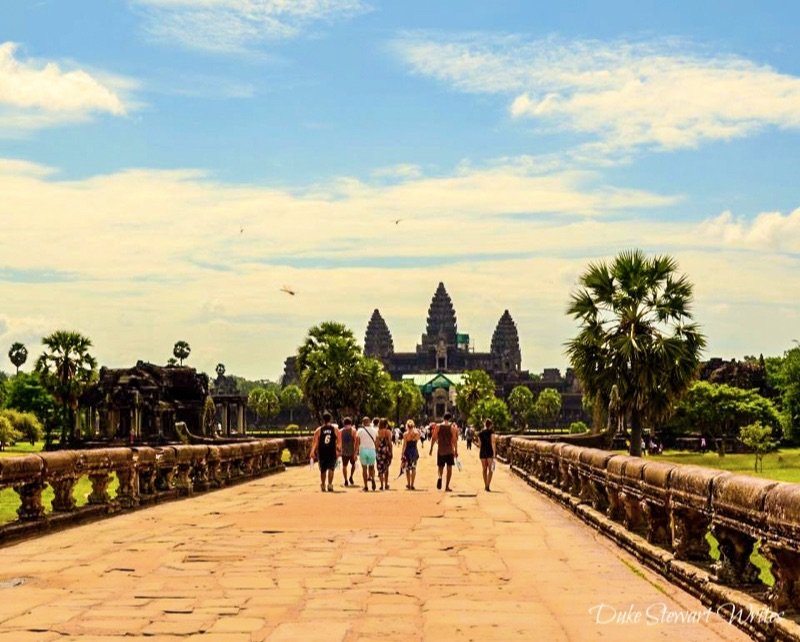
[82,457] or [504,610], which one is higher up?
[82,457]

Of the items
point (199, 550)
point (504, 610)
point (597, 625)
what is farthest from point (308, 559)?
point (597, 625)

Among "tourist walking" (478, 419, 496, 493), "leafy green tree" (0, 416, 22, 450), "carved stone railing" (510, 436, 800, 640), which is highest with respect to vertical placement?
"leafy green tree" (0, 416, 22, 450)

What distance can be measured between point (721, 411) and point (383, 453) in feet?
263

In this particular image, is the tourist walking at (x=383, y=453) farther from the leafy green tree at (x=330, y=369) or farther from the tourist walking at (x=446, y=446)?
the leafy green tree at (x=330, y=369)

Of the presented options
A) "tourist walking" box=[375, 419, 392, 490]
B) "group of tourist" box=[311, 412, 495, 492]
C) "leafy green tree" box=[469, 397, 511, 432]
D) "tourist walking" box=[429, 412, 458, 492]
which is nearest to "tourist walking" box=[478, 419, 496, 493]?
"group of tourist" box=[311, 412, 495, 492]

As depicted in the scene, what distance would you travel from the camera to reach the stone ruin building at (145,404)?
81.9 m

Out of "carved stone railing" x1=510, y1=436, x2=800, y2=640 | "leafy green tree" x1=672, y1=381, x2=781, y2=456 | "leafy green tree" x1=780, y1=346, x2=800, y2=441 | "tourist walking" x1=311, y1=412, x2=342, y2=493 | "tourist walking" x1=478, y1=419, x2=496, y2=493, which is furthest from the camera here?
"leafy green tree" x1=672, y1=381, x2=781, y2=456

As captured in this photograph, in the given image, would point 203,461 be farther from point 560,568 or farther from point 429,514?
point 560,568

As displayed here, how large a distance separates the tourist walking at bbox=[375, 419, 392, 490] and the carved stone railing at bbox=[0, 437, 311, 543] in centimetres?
326

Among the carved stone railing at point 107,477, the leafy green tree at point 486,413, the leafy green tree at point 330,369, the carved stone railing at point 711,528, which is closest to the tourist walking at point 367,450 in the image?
the carved stone railing at point 107,477

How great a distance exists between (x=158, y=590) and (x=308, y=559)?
7.98 feet

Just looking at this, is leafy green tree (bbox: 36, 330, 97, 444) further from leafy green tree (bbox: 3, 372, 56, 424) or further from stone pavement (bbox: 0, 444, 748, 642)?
stone pavement (bbox: 0, 444, 748, 642)

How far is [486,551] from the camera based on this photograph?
1372cm

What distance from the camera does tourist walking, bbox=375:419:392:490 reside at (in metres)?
27.5
